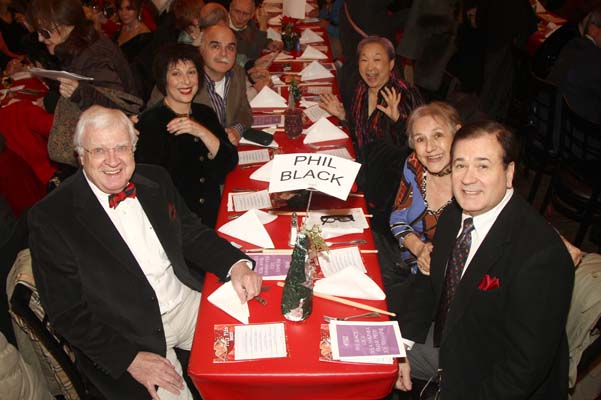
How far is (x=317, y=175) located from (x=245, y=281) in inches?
23.1

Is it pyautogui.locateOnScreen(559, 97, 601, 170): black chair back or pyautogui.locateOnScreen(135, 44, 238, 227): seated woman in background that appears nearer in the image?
pyautogui.locateOnScreen(135, 44, 238, 227): seated woman in background

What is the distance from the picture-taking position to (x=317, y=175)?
2.21 metres

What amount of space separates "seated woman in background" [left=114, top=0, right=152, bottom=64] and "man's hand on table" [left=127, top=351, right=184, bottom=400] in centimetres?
360

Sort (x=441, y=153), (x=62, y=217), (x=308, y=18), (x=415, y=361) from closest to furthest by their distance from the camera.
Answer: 1. (x=62, y=217)
2. (x=415, y=361)
3. (x=441, y=153)
4. (x=308, y=18)

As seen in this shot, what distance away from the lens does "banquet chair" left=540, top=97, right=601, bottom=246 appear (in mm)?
3324

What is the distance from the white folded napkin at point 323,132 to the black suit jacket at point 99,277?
55.4 inches

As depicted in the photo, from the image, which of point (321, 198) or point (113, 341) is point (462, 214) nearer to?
point (321, 198)

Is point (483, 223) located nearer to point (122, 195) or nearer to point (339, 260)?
point (339, 260)

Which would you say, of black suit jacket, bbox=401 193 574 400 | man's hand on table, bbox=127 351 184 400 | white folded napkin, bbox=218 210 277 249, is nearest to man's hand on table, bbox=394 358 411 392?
black suit jacket, bbox=401 193 574 400

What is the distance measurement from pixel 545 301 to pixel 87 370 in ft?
6.34

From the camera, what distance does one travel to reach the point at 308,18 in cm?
687

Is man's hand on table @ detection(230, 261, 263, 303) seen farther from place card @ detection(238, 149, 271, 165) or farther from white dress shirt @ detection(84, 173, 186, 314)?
place card @ detection(238, 149, 271, 165)

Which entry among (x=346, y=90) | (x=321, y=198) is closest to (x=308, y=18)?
(x=346, y=90)

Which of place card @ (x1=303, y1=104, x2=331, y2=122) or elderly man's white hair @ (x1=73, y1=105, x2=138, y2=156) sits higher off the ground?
elderly man's white hair @ (x1=73, y1=105, x2=138, y2=156)
